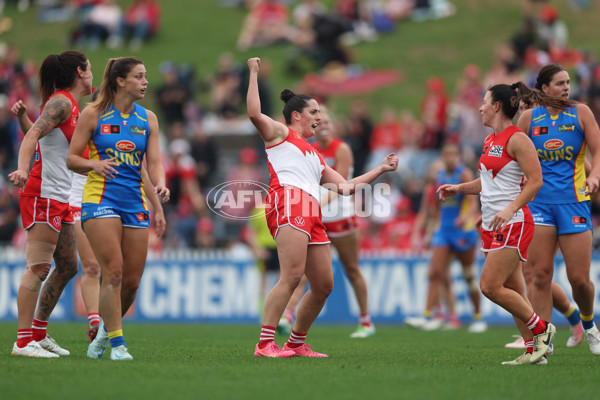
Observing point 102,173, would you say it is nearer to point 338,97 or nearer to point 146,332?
point 146,332

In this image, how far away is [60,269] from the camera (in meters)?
7.87

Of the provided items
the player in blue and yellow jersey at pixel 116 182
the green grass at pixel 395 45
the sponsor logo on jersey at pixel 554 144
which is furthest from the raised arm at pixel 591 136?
the green grass at pixel 395 45

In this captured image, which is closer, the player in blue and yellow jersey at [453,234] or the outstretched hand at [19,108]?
the outstretched hand at [19,108]

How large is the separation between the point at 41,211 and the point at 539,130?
192 inches

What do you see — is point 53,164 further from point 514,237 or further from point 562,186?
point 562,186

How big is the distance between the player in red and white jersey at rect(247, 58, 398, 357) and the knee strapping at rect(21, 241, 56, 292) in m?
2.11

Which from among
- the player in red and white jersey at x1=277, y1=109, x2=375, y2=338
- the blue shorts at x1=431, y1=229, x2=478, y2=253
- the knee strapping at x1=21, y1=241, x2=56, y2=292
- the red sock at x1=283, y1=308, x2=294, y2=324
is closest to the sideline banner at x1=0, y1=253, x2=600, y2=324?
the blue shorts at x1=431, y1=229, x2=478, y2=253

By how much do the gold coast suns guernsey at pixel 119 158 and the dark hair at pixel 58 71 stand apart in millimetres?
918

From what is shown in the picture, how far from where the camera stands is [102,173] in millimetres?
6730

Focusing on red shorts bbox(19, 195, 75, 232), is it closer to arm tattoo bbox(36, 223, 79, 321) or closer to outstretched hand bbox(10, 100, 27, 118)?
arm tattoo bbox(36, 223, 79, 321)

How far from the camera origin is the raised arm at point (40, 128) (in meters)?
7.02

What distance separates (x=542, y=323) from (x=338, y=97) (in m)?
22.0

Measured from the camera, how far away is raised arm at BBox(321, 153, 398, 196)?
24.1 feet

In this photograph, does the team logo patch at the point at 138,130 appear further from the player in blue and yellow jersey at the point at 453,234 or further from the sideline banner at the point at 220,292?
the sideline banner at the point at 220,292
